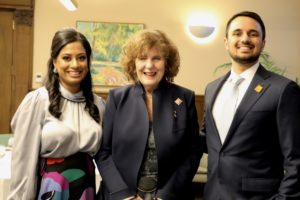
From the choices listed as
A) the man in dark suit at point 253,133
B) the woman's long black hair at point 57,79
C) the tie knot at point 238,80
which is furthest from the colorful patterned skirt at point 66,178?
the tie knot at point 238,80

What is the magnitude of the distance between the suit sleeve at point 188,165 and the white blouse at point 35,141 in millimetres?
419

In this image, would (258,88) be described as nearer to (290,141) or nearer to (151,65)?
(290,141)

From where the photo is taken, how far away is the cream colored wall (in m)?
4.96

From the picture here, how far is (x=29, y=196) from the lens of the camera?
1.65 m

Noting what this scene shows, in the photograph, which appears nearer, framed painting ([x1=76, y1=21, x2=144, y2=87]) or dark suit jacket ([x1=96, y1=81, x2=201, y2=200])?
dark suit jacket ([x1=96, y1=81, x2=201, y2=200])

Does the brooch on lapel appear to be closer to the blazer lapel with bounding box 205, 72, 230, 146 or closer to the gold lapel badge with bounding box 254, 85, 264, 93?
the gold lapel badge with bounding box 254, 85, 264, 93

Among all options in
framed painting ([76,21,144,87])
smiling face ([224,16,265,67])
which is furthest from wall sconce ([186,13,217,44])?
smiling face ([224,16,265,67])

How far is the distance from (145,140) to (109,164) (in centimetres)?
22

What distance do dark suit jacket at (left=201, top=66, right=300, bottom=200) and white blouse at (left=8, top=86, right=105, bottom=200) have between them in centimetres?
67

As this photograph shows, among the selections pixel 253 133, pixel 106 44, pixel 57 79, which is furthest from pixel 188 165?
pixel 106 44

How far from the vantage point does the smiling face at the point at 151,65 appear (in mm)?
1692

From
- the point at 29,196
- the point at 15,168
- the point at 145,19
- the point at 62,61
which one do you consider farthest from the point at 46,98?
the point at 145,19

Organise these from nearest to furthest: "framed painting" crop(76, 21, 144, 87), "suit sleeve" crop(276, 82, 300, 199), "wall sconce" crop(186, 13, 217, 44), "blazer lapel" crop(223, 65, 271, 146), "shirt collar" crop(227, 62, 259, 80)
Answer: "suit sleeve" crop(276, 82, 300, 199) < "blazer lapel" crop(223, 65, 271, 146) < "shirt collar" crop(227, 62, 259, 80) < "framed painting" crop(76, 21, 144, 87) < "wall sconce" crop(186, 13, 217, 44)

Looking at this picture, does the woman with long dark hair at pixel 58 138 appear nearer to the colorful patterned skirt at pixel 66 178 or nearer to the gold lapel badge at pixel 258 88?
the colorful patterned skirt at pixel 66 178
